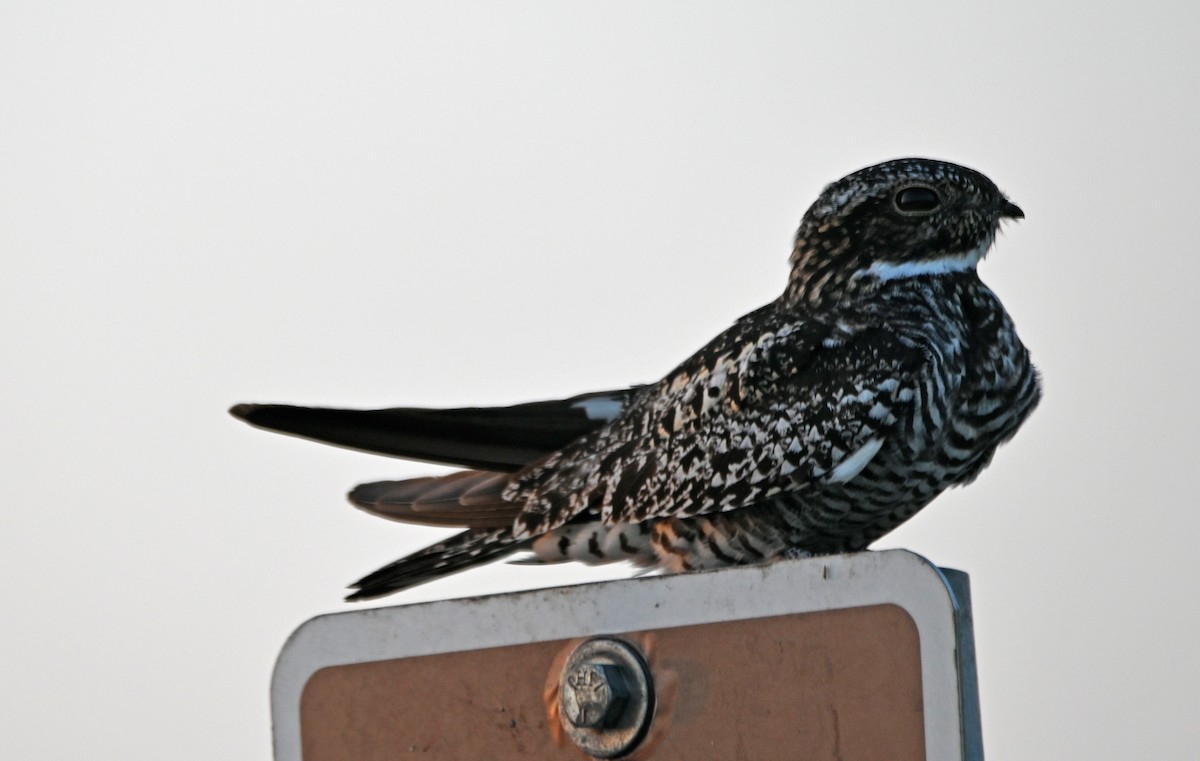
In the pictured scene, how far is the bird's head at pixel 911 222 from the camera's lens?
3430mm

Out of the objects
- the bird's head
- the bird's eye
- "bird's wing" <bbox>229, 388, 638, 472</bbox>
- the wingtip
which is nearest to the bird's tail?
"bird's wing" <bbox>229, 388, 638, 472</bbox>

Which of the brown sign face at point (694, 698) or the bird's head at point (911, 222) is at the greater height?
the bird's head at point (911, 222)

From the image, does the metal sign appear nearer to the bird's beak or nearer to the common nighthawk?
the common nighthawk

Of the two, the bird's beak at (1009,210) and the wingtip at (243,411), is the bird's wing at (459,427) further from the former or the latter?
the bird's beak at (1009,210)

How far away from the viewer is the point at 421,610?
7.89ft

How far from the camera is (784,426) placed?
313 centimetres


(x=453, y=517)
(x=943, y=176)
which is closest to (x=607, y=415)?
(x=453, y=517)

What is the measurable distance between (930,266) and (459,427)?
1.14 meters

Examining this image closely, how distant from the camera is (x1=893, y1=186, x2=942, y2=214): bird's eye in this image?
345cm

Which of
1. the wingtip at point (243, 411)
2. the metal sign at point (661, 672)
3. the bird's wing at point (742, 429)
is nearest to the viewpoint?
the metal sign at point (661, 672)

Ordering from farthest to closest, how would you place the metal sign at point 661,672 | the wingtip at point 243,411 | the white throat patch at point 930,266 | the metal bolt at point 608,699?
1. the white throat patch at point 930,266
2. the wingtip at point 243,411
3. the metal bolt at point 608,699
4. the metal sign at point 661,672

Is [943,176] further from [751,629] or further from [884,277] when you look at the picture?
[751,629]

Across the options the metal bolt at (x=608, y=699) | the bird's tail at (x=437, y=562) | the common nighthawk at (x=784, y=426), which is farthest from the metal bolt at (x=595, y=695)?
the bird's tail at (x=437, y=562)

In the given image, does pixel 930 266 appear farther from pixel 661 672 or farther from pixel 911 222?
pixel 661 672
